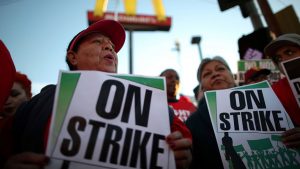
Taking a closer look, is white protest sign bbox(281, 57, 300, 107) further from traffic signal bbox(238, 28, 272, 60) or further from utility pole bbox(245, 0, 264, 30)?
utility pole bbox(245, 0, 264, 30)

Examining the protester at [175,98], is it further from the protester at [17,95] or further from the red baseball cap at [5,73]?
the red baseball cap at [5,73]

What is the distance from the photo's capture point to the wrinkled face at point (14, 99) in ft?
6.97

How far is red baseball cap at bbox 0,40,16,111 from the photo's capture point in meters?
1.22

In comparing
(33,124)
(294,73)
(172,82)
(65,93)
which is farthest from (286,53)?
(33,124)

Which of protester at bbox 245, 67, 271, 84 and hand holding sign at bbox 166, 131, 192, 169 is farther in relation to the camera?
protester at bbox 245, 67, 271, 84

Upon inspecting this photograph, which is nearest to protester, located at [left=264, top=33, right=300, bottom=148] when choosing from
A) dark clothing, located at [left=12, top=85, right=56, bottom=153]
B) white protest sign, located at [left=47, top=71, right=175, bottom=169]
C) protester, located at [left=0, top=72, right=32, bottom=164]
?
white protest sign, located at [left=47, top=71, right=175, bottom=169]

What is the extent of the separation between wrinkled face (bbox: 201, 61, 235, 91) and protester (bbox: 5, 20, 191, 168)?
3.60 ft

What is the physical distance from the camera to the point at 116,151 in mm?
909

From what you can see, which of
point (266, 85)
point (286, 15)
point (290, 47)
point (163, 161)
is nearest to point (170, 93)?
point (290, 47)

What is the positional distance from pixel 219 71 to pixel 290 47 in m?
0.73

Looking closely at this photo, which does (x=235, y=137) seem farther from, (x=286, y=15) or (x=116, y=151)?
(x=286, y=15)

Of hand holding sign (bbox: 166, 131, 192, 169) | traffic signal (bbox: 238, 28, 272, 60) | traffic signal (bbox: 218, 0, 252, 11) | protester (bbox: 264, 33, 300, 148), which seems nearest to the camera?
hand holding sign (bbox: 166, 131, 192, 169)

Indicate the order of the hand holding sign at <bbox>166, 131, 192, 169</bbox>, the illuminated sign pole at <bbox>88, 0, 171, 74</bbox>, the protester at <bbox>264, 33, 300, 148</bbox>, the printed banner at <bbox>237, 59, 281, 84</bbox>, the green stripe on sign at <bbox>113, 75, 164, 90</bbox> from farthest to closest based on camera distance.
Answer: the illuminated sign pole at <bbox>88, 0, 171, 74</bbox>, the printed banner at <bbox>237, 59, 281, 84</bbox>, the protester at <bbox>264, 33, 300, 148</bbox>, the green stripe on sign at <bbox>113, 75, 164, 90</bbox>, the hand holding sign at <bbox>166, 131, 192, 169</bbox>

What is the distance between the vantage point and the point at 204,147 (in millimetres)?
1515
